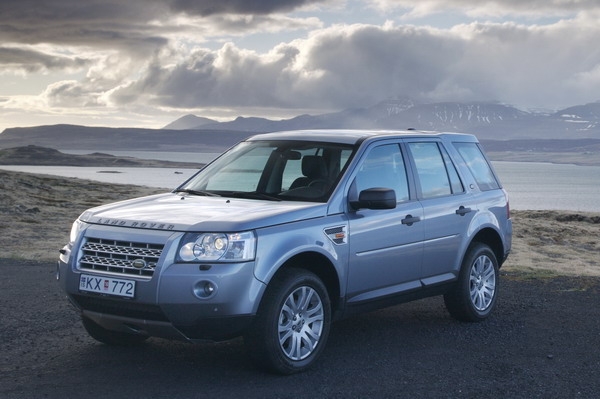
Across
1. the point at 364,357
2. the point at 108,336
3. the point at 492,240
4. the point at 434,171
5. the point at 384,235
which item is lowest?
the point at 364,357

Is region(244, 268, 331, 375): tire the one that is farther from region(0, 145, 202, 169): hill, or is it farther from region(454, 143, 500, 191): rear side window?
region(0, 145, 202, 169): hill

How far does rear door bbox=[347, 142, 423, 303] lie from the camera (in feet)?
21.9

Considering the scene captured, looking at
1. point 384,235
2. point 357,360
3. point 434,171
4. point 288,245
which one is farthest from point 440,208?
point 288,245

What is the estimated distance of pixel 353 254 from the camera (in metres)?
6.60

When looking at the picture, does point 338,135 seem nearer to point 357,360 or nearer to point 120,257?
point 357,360

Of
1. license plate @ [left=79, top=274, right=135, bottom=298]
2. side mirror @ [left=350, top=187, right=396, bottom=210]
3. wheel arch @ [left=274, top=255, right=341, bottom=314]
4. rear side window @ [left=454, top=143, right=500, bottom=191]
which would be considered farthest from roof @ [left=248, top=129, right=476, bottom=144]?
license plate @ [left=79, top=274, right=135, bottom=298]

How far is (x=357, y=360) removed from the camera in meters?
6.69

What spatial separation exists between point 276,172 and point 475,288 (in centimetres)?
256

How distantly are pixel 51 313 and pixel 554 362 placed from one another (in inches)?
193

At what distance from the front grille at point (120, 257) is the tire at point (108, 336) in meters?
0.91

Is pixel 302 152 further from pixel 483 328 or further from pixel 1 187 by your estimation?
pixel 1 187

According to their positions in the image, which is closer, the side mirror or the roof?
the side mirror

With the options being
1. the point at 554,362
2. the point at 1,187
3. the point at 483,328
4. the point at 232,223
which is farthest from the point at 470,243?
the point at 1,187

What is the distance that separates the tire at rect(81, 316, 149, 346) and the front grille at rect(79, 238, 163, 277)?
91 centimetres
